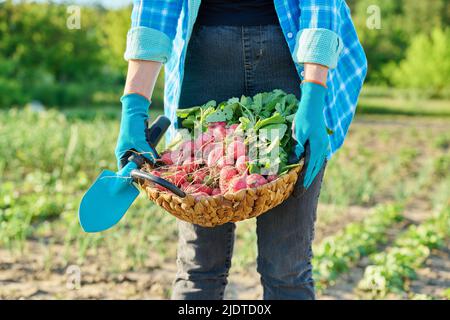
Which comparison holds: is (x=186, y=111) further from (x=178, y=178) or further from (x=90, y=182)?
(x=90, y=182)

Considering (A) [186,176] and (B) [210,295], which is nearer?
(A) [186,176]

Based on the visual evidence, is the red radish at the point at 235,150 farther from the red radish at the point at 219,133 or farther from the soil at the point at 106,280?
the soil at the point at 106,280

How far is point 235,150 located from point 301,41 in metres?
0.35

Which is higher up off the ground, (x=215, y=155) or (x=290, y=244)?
(x=215, y=155)

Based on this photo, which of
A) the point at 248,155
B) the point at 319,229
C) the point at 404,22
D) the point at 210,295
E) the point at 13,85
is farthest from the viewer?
the point at 404,22

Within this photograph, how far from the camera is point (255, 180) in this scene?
1.58 m

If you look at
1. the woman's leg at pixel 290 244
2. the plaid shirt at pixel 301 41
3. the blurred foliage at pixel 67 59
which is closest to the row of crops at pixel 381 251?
the woman's leg at pixel 290 244

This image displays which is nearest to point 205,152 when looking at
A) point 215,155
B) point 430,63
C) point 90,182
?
point 215,155

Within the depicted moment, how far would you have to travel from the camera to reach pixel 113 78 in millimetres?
15648
